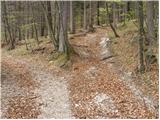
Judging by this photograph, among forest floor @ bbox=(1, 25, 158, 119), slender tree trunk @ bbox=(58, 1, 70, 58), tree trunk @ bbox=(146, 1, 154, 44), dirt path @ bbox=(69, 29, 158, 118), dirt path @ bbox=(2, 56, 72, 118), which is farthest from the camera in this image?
slender tree trunk @ bbox=(58, 1, 70, 58)

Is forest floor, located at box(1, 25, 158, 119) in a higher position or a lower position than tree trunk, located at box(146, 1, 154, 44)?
lower

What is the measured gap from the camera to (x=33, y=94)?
14562 mm

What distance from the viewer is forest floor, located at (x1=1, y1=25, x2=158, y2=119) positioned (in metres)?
12.0

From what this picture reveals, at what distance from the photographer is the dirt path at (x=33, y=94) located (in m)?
12.2

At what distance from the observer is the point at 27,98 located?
45.8 feet

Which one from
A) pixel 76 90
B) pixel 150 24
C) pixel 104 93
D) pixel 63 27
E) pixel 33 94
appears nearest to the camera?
pixel 104 93

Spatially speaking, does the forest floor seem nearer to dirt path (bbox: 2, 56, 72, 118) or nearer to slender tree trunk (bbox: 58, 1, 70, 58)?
dirt path (bbox: 2, 56, 72, 118)

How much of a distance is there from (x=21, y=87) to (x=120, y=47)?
9128 millimetres

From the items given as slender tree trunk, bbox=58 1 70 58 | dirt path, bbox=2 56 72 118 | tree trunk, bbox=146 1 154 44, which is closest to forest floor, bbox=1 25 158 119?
dirt path, bbox=2 56 72 118

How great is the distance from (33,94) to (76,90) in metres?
2.12

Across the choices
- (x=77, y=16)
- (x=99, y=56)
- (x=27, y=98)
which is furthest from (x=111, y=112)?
(x=77, y=16)

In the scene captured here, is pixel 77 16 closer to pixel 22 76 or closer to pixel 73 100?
pixel 22 76

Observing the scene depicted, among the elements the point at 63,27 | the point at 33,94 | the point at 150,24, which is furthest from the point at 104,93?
the point at 63,27

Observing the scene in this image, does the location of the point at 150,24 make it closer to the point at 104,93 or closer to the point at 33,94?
the point at 104,93
